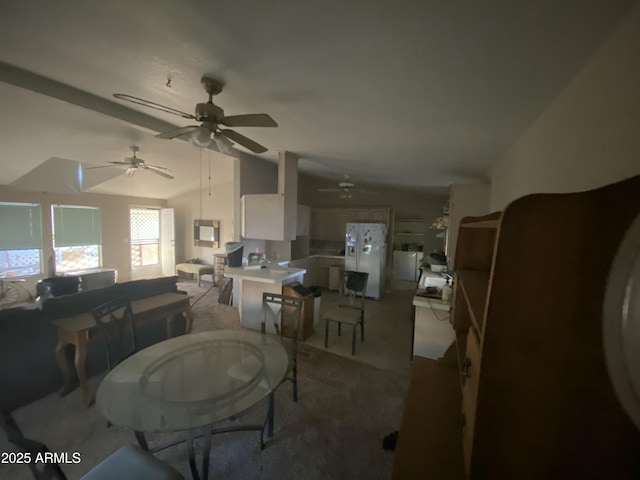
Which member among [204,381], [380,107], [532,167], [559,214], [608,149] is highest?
[380,107]

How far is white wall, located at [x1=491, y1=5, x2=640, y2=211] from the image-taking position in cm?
80

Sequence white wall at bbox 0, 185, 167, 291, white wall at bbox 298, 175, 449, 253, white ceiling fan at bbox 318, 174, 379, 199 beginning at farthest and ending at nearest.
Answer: white wall at bbox 298, 175, 449, 253, white wall at bbox 0, 185, 167, 291, white ceiling fan at bbox 318, 174, 379, 199

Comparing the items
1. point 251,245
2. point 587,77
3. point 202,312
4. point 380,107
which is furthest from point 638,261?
point 202,312

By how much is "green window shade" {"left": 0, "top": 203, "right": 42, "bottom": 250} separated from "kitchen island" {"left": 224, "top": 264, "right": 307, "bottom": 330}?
4882mm

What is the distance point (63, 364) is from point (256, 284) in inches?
80.1

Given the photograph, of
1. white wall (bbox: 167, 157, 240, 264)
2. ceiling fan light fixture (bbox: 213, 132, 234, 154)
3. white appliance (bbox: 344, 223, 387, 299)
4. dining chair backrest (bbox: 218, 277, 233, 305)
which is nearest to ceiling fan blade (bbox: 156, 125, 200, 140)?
ceiling fan light fixture (bbox: 213, 132, 234, 154)

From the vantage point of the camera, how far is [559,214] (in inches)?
21.8

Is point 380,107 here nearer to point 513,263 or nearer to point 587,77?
point 587,77

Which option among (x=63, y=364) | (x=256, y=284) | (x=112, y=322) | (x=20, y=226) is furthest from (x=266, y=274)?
(x=20, y=226)

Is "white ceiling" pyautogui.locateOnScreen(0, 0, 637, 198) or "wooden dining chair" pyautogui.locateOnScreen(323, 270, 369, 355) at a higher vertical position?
"white ceiling" pyautogui.locateOnScreen(0, 0, 637, 198)

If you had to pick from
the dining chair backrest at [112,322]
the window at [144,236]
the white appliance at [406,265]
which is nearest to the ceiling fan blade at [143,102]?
the dining chair backrest at [112,322]

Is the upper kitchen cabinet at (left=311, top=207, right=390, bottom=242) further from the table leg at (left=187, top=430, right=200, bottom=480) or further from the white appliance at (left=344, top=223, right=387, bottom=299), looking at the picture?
the table leg at (left=187, top=430, right=200, bottom=480)

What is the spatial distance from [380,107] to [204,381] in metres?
2.29

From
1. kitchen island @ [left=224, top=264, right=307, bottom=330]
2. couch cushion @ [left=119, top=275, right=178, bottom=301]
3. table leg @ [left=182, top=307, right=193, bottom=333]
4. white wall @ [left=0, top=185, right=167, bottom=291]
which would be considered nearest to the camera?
couch cushion @ [left=119, top=275, right=178, bottom=301]
